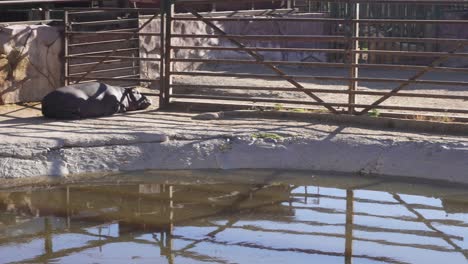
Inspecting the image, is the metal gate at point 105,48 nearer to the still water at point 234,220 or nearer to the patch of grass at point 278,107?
the patch of grass at point 278,107

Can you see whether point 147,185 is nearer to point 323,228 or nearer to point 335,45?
point 323,228

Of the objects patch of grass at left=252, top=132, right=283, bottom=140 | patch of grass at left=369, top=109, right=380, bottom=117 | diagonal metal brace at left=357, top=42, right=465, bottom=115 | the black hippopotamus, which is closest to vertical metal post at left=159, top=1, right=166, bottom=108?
the black hippopotamus

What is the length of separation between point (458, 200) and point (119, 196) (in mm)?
3347

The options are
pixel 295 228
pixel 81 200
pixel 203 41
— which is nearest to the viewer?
pixel 295 228

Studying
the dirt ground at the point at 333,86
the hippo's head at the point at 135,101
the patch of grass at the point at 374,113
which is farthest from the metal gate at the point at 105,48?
the patch of grass at the point at 374,113

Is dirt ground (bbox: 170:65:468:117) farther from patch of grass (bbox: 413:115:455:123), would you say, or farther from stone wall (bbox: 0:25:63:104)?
stone wall (bbox: 0:25:63:104)

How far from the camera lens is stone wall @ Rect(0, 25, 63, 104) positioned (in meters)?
12.4

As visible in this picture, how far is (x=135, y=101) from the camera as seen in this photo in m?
12.4

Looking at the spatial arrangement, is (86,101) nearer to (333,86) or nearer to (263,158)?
(263,158)

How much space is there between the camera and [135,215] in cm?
793

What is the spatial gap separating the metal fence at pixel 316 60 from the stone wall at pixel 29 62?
0.27 m

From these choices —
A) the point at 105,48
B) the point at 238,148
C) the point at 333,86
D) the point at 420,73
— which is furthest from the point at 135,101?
the point at 333,86

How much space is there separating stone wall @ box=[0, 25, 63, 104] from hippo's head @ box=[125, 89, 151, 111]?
1.54 metres

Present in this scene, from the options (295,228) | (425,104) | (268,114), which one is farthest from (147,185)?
(425,104)
